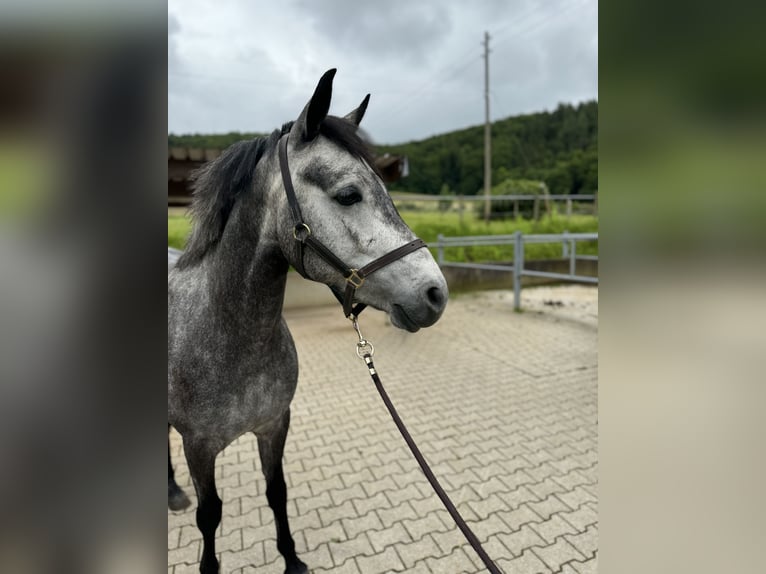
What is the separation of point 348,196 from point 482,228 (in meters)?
11.6

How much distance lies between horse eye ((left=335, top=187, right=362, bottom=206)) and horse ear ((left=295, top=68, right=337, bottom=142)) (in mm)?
222

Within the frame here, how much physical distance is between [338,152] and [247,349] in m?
0.76

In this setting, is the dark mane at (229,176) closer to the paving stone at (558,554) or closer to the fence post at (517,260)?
the paving stone at (558,554)

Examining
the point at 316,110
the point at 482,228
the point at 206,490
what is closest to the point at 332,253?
the point at 316,110

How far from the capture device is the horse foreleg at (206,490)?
1.60 m

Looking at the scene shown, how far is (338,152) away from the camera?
131 cm

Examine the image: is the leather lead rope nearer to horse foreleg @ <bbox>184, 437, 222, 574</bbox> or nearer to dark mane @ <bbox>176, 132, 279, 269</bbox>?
dark mane @ <bbox>176, 132, 279, 269</bbox>

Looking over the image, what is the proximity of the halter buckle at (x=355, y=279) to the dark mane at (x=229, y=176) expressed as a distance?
35cm

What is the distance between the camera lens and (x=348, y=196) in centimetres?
127

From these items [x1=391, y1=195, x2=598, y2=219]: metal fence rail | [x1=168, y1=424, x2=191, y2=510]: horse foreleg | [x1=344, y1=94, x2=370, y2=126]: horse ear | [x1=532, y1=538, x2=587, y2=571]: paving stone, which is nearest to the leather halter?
[x1=344, y1=94, x2=370, y2=126]: horse ear

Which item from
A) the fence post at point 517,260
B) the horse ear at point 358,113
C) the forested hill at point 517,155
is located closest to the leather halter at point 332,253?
the horse ear at point 358,113

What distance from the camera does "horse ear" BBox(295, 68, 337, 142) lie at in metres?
1.21

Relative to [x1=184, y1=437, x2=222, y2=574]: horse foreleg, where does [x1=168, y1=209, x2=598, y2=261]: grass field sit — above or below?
above
